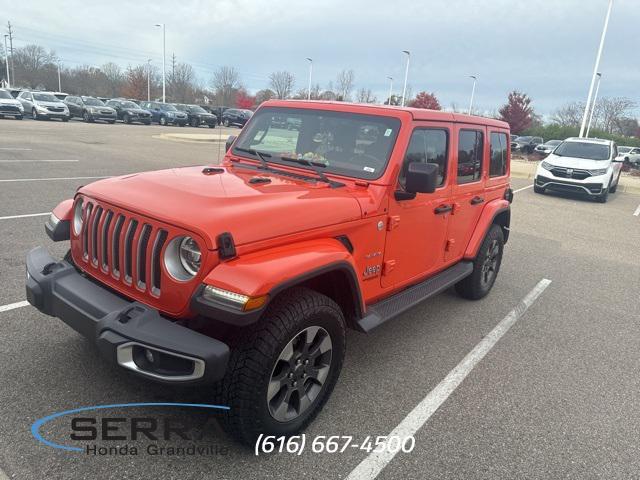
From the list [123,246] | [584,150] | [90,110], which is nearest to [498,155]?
[123,246]

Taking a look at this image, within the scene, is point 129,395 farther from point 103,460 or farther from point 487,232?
point 487,232

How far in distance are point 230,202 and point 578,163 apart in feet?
45.8

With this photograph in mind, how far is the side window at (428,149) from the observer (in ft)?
11.5

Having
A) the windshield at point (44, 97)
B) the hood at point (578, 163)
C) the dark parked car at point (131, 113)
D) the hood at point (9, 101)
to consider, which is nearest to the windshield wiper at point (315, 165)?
the hood at point (578, 163)

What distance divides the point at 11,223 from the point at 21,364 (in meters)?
3.92

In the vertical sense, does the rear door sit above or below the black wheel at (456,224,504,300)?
above

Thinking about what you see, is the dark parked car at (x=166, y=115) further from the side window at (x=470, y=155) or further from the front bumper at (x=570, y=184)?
the side window at (x=470, y=155)

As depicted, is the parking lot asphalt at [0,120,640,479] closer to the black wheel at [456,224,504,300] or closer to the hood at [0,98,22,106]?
the black wheel at [456,224,504,300]

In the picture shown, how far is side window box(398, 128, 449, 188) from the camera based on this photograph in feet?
11.5

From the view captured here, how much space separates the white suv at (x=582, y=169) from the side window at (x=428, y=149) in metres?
11.5

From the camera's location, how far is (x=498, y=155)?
5.18m

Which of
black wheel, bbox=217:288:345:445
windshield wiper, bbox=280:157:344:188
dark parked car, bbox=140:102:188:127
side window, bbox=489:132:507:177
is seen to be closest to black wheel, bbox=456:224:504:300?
side window, bbox=489:132:507:177

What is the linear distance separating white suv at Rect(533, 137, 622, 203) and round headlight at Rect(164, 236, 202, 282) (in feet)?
45.2

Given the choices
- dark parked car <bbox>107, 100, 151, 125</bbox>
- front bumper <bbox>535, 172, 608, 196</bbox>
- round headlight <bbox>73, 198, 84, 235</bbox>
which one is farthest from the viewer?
dark parked car <bbox>107, 100, 151, 125</bbox>
